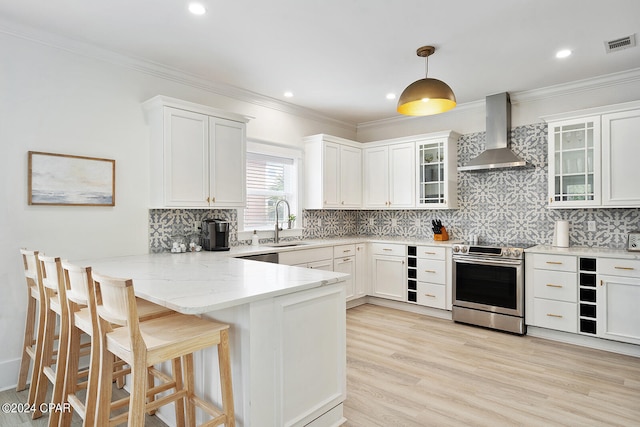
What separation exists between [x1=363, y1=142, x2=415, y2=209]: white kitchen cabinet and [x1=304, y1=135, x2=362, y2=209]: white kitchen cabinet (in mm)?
263

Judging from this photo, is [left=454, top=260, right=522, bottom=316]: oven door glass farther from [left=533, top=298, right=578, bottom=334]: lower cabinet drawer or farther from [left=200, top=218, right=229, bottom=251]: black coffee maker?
[left=200, top=218, right=229, bottom=251]: black coffee maker

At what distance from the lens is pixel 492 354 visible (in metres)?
3.35

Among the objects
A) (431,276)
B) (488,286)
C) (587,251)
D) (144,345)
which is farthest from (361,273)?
(144,345)

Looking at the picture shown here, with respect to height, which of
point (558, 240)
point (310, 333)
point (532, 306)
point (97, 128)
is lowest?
point (532, 306)

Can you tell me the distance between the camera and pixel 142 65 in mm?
3357

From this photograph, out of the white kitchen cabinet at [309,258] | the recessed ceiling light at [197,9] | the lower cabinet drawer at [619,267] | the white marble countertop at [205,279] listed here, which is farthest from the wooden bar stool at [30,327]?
the lower cabinet drawer at [619,267]

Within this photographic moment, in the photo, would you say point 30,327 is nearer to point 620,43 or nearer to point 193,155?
point 193,155

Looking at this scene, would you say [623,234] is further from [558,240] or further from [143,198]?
[143,198]

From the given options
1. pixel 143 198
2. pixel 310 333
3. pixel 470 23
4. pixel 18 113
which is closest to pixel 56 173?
pixel 18 113

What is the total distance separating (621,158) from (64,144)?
4998mm

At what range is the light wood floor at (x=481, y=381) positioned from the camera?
7.61ft

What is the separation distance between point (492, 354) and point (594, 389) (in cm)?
80

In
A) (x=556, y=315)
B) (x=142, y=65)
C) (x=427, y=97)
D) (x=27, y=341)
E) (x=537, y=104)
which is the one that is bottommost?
(x=556, y=315)

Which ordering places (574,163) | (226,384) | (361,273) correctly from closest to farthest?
(226,384)
(574,163)
(361,273)
